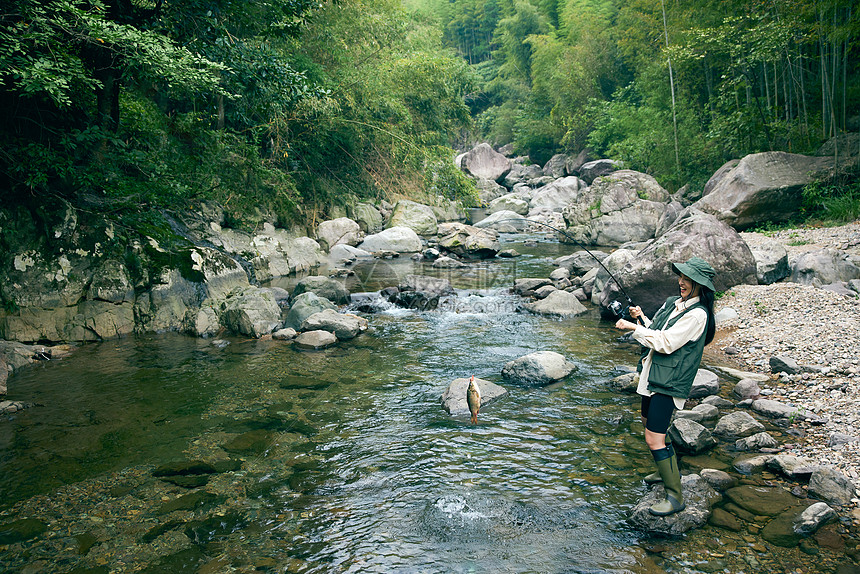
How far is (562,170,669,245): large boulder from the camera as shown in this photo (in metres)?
17.0

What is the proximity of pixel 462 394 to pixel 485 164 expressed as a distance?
30.8 m

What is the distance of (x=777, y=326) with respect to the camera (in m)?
7.57

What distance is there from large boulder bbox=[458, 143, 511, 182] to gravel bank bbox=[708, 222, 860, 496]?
86.0ft

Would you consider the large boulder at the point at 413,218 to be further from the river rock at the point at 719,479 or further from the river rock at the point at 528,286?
the river rock at the point at 719,479

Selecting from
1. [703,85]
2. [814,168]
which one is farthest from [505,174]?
[814,168]

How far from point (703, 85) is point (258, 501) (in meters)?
21.8

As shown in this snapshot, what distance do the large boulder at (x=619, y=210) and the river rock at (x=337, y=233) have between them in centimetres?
765

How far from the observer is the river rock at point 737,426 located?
5047mm

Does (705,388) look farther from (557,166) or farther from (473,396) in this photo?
(557,166)

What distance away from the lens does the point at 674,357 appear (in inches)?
146

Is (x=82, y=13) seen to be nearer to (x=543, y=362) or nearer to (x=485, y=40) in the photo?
(x=543, y=362)

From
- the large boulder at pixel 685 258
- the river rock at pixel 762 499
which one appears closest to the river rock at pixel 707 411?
the river rock at pixel 762 499

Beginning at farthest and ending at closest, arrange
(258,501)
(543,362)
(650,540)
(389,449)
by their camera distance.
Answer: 1. (543,362)
2. (389,449)
3. (258,501)
4. (650,540)

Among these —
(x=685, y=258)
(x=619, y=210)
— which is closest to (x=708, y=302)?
(x=685, y=258)
